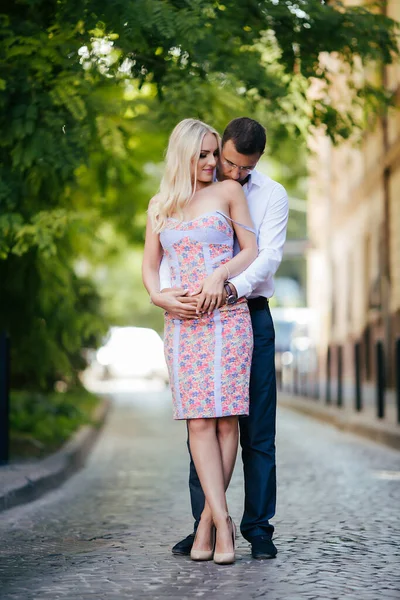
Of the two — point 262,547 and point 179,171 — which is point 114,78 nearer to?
point 179,171

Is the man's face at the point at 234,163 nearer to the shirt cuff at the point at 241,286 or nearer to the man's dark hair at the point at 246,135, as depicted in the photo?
the man's dark hair at the point at 246,135

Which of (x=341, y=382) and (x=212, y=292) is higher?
(x=212, y=292)

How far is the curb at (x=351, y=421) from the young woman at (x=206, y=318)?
6.97 meters

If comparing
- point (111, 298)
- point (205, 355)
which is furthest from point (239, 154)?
point (111, 298)

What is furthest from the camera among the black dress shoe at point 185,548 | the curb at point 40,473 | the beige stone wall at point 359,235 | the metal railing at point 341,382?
the beige stone wall at point 359,235

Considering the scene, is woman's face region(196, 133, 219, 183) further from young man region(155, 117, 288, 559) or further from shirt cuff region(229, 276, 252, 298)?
shirt cuff region(229, 276, 252, 298)

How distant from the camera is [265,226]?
5.65m

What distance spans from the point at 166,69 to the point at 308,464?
3957 millimetres

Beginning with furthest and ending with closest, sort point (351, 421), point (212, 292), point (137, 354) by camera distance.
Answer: point (137, 354)
point (351, 421)
point (212, 292)

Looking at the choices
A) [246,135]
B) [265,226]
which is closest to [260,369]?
[265,226]

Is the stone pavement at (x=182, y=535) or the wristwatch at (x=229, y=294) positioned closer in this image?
the stone pavement at (x=182, y=535)

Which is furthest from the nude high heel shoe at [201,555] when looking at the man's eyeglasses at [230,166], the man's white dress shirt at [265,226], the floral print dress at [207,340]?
the man's eyeglasses at [230,166]

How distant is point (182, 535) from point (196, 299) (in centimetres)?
179

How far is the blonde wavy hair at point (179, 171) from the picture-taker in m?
5.44
